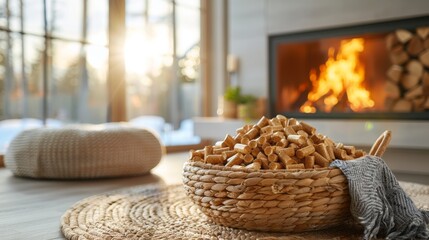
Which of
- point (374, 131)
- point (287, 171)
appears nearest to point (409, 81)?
point (374, 131)

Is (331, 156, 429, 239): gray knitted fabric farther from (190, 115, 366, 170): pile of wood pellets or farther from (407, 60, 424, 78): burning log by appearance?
(407, 60, 424, 78): burning log

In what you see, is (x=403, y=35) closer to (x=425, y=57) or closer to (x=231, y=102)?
(x=425, y=57)

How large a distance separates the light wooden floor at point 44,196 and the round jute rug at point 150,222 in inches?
3.5

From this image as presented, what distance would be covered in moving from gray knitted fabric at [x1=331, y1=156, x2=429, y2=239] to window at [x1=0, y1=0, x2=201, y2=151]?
2964 millimetres

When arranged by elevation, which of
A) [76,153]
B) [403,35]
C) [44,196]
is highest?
[403,35]

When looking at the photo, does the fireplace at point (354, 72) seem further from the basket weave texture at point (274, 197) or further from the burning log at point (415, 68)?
the basket weave texture at point (274, 197)

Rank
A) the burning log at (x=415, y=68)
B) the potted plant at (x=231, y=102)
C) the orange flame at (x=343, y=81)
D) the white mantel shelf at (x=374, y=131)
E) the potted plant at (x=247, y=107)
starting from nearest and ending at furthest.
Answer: the white mantel shelf at (x=374, y=131) < the burning log at (x=415, y=68) < the orange flame at (x=343, y=81) < the potted plant at (x=247, y=107) < the potted plant at (x=231, y=102)

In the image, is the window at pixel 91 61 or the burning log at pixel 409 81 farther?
the window at pixel 91 61

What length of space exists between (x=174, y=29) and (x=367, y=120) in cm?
234

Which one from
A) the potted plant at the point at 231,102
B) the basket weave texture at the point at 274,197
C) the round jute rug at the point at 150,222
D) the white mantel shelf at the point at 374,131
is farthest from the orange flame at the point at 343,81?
the basket weave texture at the point at 274,197

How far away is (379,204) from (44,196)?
1569 mm

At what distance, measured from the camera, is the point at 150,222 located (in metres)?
1.66

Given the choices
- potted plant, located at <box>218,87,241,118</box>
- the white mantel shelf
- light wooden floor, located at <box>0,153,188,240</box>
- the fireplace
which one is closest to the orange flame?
the fireplace

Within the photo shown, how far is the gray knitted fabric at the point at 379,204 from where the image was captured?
1400 mm
